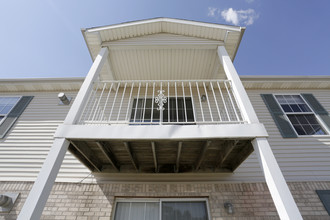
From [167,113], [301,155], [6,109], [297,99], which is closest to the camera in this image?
[301,155]

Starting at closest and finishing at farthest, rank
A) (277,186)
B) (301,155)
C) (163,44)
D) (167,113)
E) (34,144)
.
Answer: (277,186)
(301,155)
(163,44)
(34,144)
(167,113)

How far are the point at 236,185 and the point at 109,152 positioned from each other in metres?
2.76

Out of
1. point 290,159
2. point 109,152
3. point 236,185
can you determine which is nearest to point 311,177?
point 290,159

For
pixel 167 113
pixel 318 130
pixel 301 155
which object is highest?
pixel 167 113

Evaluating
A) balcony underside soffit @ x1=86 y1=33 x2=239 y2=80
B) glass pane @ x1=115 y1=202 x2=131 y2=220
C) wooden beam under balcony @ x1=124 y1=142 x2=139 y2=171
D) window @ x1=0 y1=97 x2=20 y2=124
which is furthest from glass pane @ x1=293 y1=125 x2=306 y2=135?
window @ x1=0 y1=97 x2=20 y2=124

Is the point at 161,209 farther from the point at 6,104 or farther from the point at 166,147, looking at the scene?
the point at 6,104

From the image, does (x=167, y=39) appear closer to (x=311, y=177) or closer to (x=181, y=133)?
(x=181, y=133)

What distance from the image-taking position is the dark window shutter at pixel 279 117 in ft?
13.9

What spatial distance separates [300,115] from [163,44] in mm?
4568

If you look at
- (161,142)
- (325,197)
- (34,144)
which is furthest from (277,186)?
(34,144)

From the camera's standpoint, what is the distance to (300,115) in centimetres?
472

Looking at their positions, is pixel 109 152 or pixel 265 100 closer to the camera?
pixel 109 152

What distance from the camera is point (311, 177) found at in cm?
350

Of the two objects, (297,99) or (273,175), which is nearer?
(273,175)
